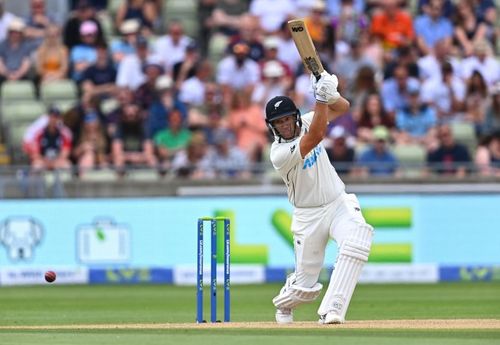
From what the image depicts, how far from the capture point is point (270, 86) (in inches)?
675

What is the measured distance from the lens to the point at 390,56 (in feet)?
58.5

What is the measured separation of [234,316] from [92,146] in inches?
235

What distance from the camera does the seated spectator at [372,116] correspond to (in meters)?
16.7

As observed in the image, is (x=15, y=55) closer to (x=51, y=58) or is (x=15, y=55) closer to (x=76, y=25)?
(x=51, y=58)

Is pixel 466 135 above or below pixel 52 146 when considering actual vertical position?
above

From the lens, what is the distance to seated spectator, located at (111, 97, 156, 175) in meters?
16.6

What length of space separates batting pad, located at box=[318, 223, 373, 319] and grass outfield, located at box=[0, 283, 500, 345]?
192 mm

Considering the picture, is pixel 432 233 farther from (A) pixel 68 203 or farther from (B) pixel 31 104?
(B) pixel 31 104

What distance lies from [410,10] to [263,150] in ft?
12.2

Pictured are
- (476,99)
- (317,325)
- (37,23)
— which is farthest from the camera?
(37,23)

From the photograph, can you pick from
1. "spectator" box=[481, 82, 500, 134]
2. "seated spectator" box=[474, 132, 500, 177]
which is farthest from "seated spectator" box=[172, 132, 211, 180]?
"spectator" box=[481, 82, 500, 134]

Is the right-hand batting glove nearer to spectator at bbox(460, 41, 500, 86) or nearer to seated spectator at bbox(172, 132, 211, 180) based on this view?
seated spectator at bbox(172, 132, 211, 180)

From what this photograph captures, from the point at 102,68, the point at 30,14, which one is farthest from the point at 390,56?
the point at 30,14

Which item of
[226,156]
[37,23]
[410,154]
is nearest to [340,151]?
[410,154]
